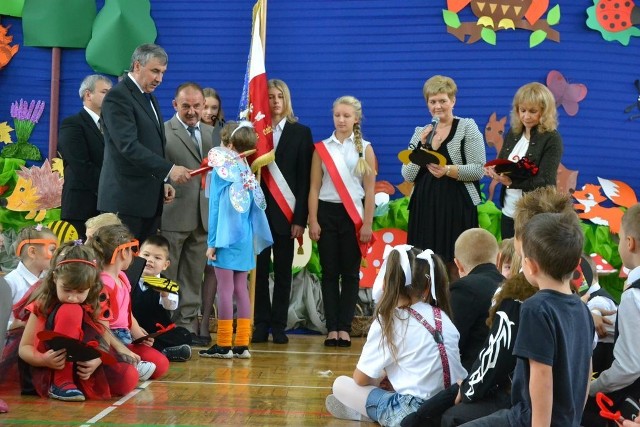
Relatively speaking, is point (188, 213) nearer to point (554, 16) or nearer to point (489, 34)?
point (489, 34)

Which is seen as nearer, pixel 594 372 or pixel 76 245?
pixel 594 372

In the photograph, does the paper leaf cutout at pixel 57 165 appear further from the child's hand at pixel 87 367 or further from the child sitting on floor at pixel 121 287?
the child's hand at pixel 87 367

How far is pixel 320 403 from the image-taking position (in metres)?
3.88

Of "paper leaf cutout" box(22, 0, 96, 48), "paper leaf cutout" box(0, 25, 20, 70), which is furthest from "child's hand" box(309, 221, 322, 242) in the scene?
"paper leaf cutout" box(0, 25, 20, 70)

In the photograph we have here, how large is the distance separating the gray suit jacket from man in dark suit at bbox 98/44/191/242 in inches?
14.8

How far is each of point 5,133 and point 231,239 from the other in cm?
260

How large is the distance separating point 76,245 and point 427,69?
333 centimetres

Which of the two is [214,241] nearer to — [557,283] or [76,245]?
[76,245]

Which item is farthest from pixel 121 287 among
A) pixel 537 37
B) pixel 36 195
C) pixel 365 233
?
pixel 537 37

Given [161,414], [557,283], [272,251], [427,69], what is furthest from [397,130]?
[557,283]

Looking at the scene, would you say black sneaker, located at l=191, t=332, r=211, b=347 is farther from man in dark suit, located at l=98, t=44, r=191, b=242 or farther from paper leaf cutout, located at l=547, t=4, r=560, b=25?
paper leaf cutout, located at l=547, t=4, r=560, b=25

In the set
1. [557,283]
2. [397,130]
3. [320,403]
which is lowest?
[320,403]

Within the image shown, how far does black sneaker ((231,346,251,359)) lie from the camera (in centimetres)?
499

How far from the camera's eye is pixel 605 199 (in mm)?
6332
